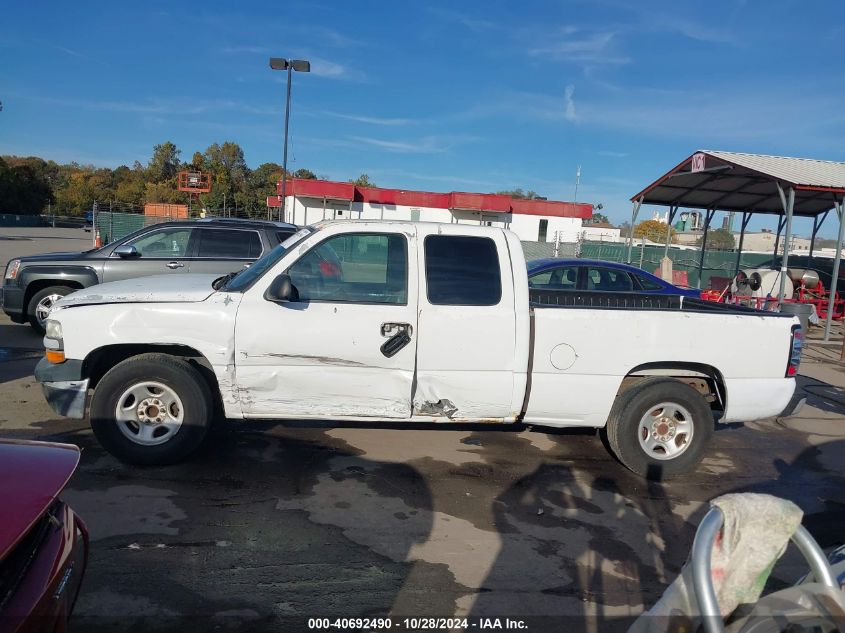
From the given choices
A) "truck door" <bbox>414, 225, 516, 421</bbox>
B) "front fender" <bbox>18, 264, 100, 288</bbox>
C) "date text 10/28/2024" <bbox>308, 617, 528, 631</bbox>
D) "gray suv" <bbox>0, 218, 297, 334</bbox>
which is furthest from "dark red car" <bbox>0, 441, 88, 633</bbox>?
"front fender" <bbox>18, 264, 100, 288</bbox>

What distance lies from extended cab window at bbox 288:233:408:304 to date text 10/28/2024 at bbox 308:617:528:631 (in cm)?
231

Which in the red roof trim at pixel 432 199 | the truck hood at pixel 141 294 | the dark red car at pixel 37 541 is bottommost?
the dark red car at pixel 37 541

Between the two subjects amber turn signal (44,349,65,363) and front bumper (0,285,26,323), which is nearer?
amber turn signal (44,349,65,363)

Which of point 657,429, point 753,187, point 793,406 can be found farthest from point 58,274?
point 753,187

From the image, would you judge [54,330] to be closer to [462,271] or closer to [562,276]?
[462,271]

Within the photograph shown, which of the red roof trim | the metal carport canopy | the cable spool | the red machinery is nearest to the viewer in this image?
the metal carport canopy

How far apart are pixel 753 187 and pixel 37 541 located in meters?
19.5

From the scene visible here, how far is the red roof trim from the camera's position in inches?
1547

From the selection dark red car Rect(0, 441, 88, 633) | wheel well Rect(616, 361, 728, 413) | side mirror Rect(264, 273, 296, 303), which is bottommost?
dark red car Rect(0, 441, 88, 633)

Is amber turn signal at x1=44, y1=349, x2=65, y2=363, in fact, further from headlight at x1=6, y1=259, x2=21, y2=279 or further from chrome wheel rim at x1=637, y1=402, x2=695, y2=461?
headlight at x1=6, y1=259, x2=21, y2=279

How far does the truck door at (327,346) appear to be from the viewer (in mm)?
4652

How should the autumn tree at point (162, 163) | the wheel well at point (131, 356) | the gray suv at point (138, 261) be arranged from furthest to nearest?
1. the autumn tree at point (162, 163)
2. the gray suv at point (138, 261)
3. the wheel well at point (131, 356)

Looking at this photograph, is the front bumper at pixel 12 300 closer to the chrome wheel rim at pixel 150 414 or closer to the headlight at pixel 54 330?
the headlight at pixel 54 330

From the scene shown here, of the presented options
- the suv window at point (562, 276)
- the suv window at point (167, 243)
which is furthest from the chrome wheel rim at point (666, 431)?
the suv window at point (167, 243)
